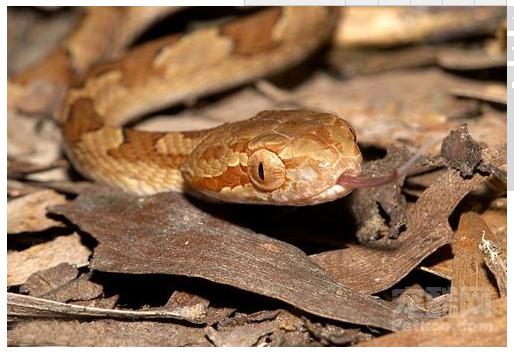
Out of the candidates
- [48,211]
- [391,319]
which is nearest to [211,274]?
[391,319]

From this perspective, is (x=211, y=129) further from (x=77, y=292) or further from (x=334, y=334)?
(x=334, y=334)

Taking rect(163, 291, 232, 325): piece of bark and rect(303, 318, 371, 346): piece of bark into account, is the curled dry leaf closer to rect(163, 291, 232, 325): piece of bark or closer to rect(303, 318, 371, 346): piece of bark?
rect(163, 291, 232, 325): piece of bark

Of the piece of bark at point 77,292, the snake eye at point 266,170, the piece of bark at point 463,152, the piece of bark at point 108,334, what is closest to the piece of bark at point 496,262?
the piece of bark at point 463,152

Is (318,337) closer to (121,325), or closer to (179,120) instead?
(121,325)

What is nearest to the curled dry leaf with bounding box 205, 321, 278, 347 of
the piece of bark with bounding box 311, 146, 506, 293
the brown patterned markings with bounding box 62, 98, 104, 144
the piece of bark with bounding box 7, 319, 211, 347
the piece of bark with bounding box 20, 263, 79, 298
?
the piece of bark with bounding box 7, 319, 211, 347

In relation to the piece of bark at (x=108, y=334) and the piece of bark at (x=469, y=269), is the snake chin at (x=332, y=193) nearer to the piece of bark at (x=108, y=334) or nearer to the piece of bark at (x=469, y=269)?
the piece of bark at (x=469, y=269)

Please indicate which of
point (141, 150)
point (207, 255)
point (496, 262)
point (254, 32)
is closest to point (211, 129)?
point (141, 150)
